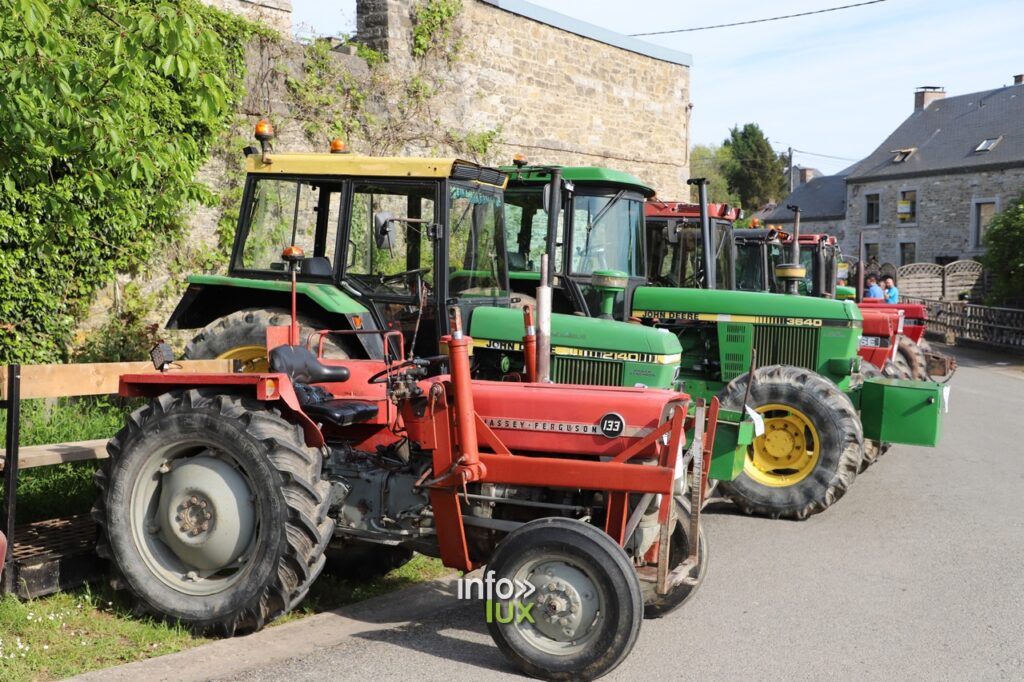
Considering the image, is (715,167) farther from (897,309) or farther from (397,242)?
(397,242)

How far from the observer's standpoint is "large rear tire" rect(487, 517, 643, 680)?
4.11 metres

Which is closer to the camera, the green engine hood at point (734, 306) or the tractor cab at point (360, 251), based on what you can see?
→ the tractor cab at point (360, 251)

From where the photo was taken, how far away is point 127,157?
557 cm

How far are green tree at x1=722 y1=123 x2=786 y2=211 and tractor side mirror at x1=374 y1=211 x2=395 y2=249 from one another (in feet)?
198

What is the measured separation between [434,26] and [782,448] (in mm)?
9400

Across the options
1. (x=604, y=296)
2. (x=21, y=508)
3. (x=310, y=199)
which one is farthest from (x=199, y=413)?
(x=604, y=296)

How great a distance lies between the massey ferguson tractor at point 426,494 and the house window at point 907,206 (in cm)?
4060

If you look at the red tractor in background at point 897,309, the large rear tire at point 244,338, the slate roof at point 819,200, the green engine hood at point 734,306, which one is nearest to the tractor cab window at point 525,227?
the green engine hood at point 734,306

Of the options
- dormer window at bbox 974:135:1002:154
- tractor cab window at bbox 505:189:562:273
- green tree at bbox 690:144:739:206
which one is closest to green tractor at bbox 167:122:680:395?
tractor cab window at bbox 505:189:562:273

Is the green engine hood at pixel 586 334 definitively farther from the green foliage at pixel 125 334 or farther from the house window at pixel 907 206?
the house window at pixel 907 206

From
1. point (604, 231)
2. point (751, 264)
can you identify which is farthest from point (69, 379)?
point (751, 264)

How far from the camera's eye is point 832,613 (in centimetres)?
533

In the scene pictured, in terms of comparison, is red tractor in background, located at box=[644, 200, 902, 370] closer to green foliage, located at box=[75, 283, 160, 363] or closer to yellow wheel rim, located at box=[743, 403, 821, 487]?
yellow wheel rim, located at box=[743, 403, 821, 487]

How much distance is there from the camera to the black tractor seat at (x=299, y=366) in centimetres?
521
